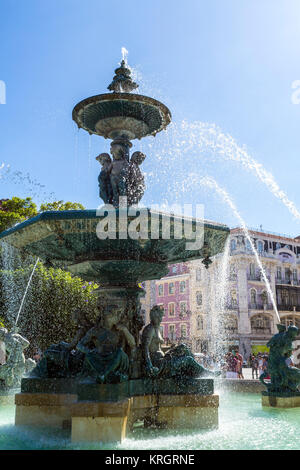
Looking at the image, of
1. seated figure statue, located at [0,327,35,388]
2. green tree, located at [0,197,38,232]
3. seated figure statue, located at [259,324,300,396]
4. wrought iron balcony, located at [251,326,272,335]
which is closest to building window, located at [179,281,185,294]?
wrought iron balcony, located at [251,326,272,335]

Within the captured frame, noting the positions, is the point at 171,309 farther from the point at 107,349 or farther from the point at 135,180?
the point at 107,349

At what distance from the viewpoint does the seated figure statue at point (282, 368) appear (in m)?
8.06

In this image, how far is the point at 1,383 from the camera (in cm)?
912

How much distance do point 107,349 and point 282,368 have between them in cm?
348

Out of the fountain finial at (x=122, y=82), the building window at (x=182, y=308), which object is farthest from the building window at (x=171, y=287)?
the fountain finial at (x=122, y=82)

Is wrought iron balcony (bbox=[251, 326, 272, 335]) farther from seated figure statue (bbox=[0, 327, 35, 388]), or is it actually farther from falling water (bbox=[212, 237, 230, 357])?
seated figure statue (bbox=[0, 327, 35, 388])

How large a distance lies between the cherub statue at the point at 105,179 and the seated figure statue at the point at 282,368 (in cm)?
377

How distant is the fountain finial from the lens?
8422 millimetres

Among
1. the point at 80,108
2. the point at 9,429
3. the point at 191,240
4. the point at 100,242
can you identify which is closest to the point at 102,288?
the point at 100,242

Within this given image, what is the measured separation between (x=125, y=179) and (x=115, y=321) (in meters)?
2.39

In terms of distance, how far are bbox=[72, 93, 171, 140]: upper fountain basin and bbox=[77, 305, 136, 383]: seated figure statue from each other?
3.18 meters

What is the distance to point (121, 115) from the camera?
310 inches
